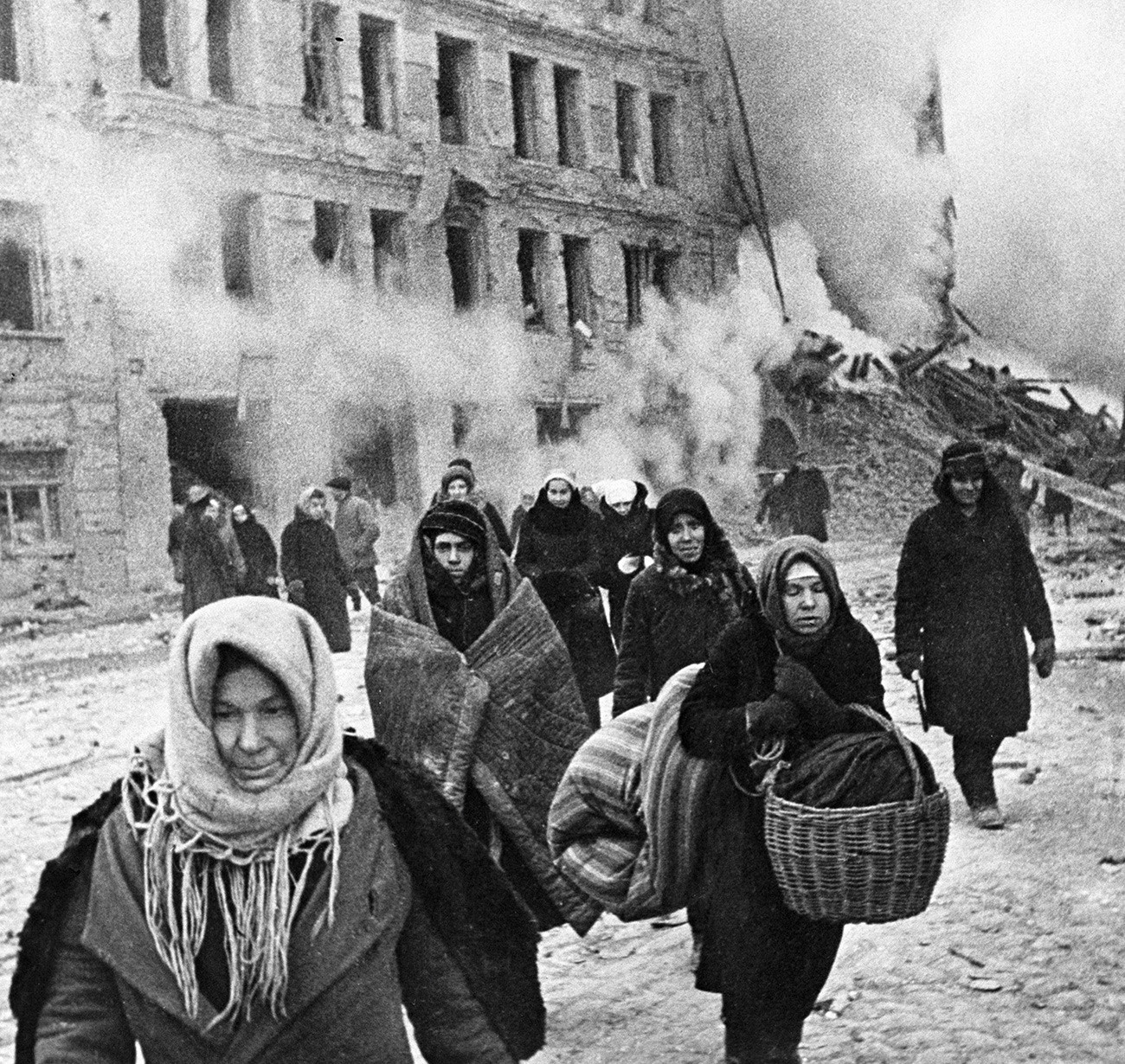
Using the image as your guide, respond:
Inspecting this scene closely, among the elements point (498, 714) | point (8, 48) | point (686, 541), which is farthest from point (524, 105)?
point (498, 714)

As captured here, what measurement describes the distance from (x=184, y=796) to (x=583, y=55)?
39.4 feet

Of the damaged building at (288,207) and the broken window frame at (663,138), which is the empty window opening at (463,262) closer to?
the damaged building at (288,207)

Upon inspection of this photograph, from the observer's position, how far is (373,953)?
178cm

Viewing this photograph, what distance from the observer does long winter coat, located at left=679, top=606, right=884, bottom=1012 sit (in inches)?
116

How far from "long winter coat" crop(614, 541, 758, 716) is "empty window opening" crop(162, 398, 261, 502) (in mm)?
7393

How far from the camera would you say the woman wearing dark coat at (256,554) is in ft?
35.5

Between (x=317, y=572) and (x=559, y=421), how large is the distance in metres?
3.56

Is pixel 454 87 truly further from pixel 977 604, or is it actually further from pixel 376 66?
pixel 977 604

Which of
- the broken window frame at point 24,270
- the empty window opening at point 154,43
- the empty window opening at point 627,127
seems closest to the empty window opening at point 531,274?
the empty window opening at point 627,127

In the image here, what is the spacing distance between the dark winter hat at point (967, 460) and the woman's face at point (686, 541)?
1131mm

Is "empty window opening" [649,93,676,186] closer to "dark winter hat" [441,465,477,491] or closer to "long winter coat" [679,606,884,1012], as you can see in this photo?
"dark winter hat" [441,465,477,491]

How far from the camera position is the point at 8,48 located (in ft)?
37.3

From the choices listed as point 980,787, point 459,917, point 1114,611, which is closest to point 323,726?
point 459,917

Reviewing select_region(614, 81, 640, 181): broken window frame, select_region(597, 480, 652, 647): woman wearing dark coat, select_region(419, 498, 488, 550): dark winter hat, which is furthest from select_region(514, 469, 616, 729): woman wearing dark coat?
select_region(614, 81, 640, 181): broken window frame
